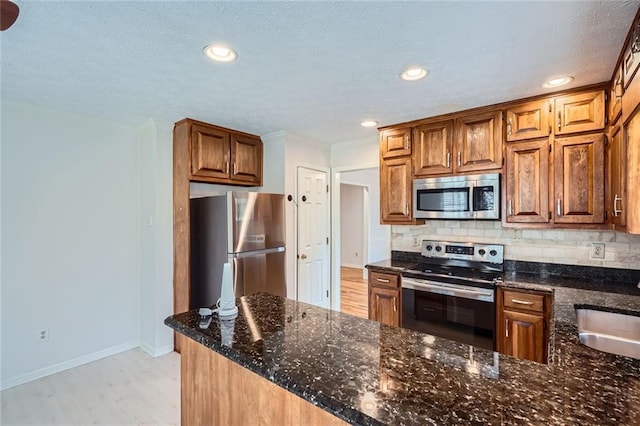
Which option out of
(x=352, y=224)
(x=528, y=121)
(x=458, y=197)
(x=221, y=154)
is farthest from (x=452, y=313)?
(x=352, y=224)

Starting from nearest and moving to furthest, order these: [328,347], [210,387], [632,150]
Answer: [328,347] → [210,387] → [632,150]

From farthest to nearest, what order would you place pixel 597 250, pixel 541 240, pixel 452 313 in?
pixel 541 240, pixel 452 313, pixel 597 250

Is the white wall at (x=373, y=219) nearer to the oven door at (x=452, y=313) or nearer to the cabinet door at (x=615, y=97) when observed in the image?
the oven door at (x=452, y=313)

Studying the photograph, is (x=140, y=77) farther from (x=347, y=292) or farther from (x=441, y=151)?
(x=347, y=292)

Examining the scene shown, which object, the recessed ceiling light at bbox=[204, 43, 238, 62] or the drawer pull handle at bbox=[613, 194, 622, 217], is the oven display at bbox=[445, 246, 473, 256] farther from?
the recessed ceiling light at bbox=[204, 43, 238, 62]

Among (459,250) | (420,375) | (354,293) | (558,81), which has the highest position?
(558,81)

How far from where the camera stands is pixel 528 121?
100 inches

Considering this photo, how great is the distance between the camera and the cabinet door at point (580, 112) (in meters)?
2.27

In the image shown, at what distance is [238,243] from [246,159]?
3.55 ft

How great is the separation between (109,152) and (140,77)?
1.46 meters

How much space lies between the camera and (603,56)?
73.7 inches

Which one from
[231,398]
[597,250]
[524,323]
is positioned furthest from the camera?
[597,250]

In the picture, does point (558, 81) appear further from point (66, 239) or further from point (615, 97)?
point (66, 239)

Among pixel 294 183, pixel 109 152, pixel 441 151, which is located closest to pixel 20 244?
pixel 109 152
